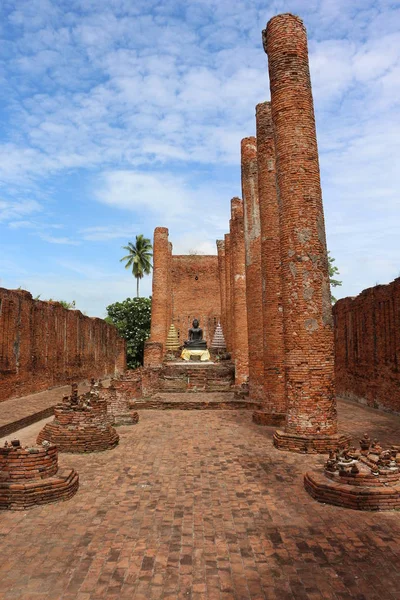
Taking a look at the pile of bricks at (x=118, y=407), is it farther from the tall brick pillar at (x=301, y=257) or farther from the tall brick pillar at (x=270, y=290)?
the tall brick pillar at (x=301, y=257)

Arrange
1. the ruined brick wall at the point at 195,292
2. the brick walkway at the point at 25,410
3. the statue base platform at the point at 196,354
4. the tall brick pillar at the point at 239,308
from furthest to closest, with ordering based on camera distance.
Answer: the ruined brick wall at the point at 195,292
the statue base platform at the point at 196,354
the tall brick pillar at the point at 239,308
the brick walkway at the point at 25,410

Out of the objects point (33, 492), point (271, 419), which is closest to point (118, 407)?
point (271, 419)

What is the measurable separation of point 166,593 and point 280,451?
15.0 feet

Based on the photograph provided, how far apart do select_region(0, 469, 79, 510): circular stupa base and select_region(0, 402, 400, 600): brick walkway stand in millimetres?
133

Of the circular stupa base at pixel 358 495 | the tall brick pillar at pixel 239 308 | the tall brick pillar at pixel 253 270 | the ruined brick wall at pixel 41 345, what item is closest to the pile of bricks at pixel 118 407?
the tall brick pillar at pixel 253 270

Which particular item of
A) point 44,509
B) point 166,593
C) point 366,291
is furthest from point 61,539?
point 366,291

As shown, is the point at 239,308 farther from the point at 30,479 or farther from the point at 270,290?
the point at 30,479

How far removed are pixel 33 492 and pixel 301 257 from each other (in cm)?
550

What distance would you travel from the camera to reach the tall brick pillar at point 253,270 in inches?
485

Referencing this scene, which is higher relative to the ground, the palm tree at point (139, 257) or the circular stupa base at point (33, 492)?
the palm tree at point (139, 257)

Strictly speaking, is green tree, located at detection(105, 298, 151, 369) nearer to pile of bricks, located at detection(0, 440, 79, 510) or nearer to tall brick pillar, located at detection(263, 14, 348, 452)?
tall brick pillar, located at detection(263, 14, 348, 452)

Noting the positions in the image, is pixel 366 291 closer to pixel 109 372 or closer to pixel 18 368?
pixel 18 368

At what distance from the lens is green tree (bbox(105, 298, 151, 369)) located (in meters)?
35.2

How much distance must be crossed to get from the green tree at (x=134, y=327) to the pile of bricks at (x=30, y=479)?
29694 mm
